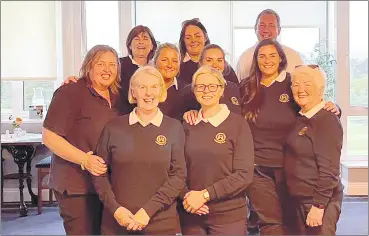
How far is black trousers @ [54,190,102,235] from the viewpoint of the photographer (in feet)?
7.23

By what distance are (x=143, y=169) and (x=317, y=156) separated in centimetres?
83

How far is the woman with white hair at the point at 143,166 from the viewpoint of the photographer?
1.99m

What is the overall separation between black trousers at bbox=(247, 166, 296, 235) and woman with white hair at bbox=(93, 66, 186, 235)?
0.60 metres

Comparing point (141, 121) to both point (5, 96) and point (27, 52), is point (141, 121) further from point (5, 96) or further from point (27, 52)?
point (5, 96)

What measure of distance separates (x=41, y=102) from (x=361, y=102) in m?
3.81

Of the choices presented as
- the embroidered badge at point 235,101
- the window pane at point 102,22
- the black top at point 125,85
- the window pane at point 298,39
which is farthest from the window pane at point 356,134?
the black top at point 125,85

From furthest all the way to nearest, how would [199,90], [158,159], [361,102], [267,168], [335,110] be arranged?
1. [361,102]
2. [267,168]
3. [335,110]
4. [199,90]
5. [158,159]

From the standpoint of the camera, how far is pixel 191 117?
2180 millimetres

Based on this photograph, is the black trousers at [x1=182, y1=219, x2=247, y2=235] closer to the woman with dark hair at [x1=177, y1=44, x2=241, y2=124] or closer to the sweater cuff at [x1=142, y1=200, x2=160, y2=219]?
the sweater cuff at [x1=142, y1=200, x2=160, y2=219]

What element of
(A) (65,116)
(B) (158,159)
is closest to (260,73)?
(B) (158,159)

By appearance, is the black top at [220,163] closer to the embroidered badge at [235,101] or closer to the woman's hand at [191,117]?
the woman's hand at [191,117]

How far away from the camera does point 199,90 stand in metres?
2.12

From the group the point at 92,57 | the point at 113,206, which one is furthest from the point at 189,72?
the point at 113,206

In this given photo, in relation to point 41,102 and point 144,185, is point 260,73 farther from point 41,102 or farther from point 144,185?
point 41,102
